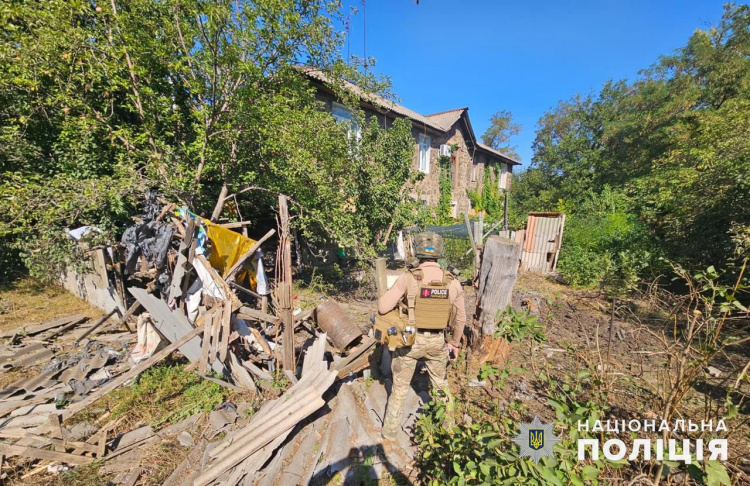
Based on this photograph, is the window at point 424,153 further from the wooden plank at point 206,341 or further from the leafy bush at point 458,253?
the wooden plank at point 206,341

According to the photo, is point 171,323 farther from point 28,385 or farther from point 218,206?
point 218,206

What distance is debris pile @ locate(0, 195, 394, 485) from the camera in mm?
3186

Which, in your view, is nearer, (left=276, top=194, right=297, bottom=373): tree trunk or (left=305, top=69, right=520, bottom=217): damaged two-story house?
(left=276, top=194, right=297, bottom=373): tree trunk

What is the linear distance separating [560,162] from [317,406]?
24840 millimetres

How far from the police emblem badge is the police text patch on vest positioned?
1.58m

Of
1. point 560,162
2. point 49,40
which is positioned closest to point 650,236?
point 49,40

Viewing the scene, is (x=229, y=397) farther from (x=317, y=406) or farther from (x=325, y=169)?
(x=325, y=169)

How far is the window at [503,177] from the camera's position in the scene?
82.8 ft

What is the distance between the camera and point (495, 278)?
3.98 metres

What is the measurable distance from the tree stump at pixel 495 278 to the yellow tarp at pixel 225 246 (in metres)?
3.94

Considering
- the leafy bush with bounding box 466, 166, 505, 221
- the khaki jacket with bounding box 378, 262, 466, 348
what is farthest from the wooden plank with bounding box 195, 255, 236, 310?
the leafy bush with bounding box 466, 166, 505, 221

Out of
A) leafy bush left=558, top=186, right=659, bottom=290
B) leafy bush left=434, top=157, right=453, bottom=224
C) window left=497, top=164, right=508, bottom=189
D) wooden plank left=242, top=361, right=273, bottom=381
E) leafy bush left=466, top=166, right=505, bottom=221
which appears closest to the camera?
wooden plank left=242, top=361, right=273, bottom=381

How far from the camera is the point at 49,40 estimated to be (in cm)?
495

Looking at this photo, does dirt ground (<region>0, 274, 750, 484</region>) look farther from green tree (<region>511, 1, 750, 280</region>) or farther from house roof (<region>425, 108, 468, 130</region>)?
house roof (<region>425, 108, 468, 130</region>)
